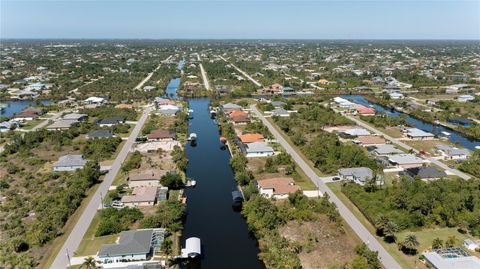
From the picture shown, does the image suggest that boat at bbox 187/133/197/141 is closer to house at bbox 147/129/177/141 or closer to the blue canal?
house at bbox 147/129/177/141

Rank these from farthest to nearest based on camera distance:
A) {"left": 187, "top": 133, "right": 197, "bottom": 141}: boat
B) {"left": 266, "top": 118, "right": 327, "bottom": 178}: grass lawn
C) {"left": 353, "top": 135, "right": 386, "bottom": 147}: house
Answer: {"left": 187, "top": 133, "right": 197, "bottom": 141}: boat < {"left": 353, "top": 135, "right": 386, "bottom": 147}: house < {"left": 266, "top": 118, "right": 327, "bottom": 178}: grass lawn

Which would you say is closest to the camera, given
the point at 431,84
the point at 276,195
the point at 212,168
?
the point at 276,195

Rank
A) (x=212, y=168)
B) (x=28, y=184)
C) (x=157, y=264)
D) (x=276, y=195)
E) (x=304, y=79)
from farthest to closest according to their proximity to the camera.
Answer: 1. (x=304, y=79)
2. (x=212, y=168)
3. (x=28, y=184)
4. (x=276, y=195)
5. (x=157, y=264)

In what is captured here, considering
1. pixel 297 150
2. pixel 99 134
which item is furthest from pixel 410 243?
pixel 99 134

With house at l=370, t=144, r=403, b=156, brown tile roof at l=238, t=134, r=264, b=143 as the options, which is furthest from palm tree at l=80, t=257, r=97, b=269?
house at l=370, t=144, r=403, b=156

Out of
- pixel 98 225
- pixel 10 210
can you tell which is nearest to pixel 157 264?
pixel 98 225

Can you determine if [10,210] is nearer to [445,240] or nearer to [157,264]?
[157,264]
